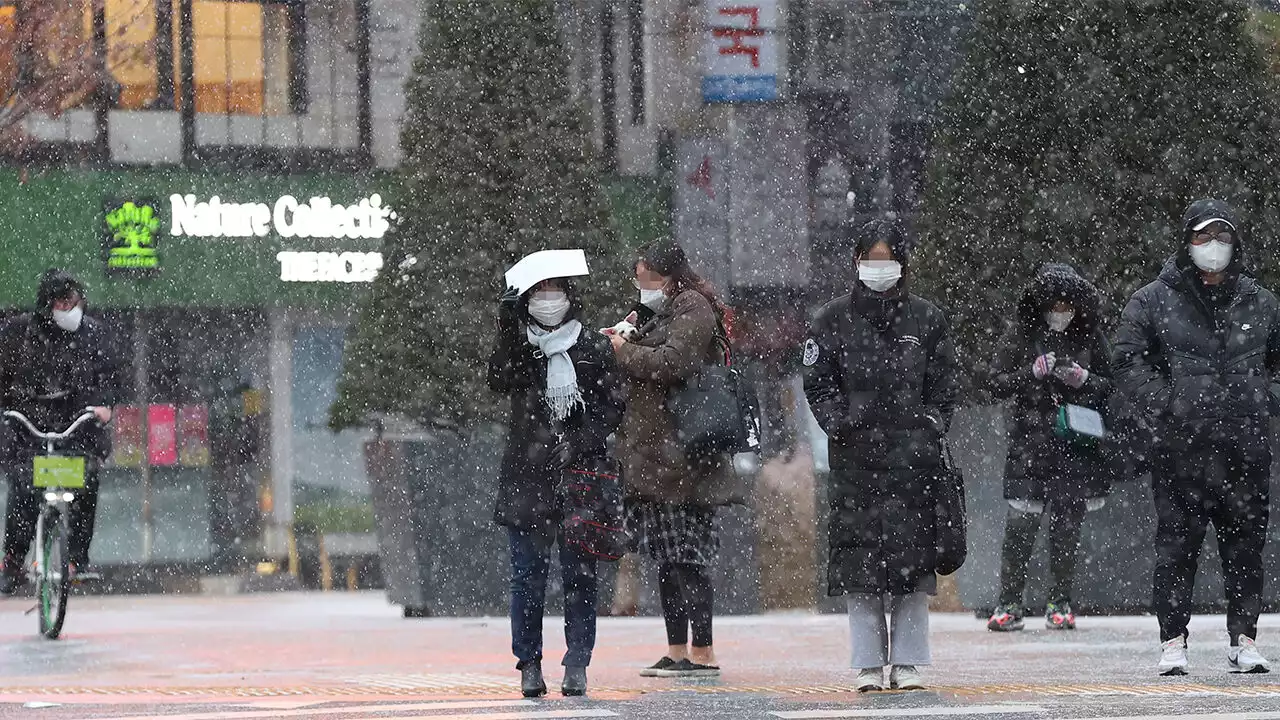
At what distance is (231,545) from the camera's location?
77.1 feet

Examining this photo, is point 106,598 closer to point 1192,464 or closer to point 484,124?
point 484,124

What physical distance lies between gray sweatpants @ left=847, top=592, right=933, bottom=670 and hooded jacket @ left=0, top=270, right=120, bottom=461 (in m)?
5.75

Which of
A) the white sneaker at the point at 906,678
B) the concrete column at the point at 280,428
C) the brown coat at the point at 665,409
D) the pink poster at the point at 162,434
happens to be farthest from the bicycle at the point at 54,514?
the concrete column at the point at 280,428

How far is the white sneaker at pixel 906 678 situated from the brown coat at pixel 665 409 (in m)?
1.32

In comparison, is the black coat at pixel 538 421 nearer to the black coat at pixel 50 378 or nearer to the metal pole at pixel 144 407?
the black coat at pixel 50 378

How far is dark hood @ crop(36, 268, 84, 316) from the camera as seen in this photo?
13945mm

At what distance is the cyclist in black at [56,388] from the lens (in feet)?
45.5

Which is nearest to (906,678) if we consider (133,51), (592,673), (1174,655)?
(1174,655)

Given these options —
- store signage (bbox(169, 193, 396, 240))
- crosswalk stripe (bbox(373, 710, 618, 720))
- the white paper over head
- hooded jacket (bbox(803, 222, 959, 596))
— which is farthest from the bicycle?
store signage (bbox(169, 193, 396, 240))

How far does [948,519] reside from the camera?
952 centimetres

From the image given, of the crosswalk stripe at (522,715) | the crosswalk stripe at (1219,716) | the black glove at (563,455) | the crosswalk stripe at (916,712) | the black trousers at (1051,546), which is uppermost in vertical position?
the black glove at (563,455)

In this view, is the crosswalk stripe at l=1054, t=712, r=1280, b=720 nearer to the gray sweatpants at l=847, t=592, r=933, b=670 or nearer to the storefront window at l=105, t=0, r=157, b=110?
the gray sweatpants at l=847, t=592, r=933, b=670

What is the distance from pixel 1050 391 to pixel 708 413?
3.29 meters

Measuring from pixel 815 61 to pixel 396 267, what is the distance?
330 inches
